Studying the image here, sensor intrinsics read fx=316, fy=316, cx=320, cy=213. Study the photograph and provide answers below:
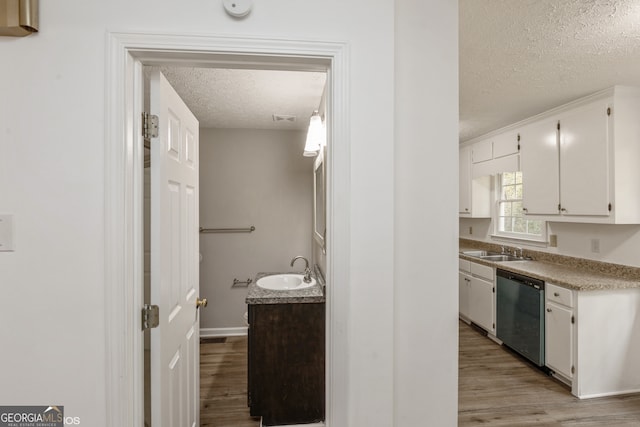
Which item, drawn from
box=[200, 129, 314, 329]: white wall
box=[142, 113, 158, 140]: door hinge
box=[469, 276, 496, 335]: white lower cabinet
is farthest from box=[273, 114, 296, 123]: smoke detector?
box=[469, 276, 496, 335]: white lower cabinet

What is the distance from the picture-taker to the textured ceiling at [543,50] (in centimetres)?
151

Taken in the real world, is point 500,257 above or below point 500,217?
below

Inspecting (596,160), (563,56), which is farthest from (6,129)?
(596,160)

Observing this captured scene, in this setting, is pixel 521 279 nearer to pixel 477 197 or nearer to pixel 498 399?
pixel 498 399

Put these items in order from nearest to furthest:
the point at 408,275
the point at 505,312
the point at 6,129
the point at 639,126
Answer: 1. the point at 6,129
2. the point at 408,275
3. the point at 639,126
4. the point at 505,312

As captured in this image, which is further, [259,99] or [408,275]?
[259,99]

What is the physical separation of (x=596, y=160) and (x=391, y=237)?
2.66m

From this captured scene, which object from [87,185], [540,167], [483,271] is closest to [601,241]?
[540,167]

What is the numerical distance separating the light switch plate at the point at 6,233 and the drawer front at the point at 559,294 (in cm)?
328

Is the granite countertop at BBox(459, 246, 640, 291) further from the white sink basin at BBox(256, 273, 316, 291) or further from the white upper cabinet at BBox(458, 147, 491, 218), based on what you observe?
the white sink basin at BBox(256, 273, 316, 291)

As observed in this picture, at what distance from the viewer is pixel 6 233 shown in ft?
3.09

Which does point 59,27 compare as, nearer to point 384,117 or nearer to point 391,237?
point 384,117

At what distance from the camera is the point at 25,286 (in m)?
0.94

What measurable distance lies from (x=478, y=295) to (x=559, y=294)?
1152 mm
